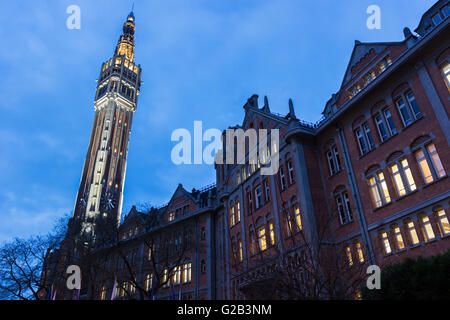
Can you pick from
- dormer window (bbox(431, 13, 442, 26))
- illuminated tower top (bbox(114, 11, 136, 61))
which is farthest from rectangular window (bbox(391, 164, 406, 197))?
illuminated tower top (bbox(114, 11, 136, 61))

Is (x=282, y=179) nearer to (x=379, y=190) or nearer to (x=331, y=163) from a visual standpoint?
(x=331, y=163)

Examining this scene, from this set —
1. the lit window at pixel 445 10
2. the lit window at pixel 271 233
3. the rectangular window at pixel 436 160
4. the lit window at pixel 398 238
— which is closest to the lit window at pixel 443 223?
the rectangular window at pixel 436 160

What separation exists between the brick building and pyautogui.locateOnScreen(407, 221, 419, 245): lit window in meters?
0.06

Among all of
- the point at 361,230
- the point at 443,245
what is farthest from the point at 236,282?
the point at 443,245

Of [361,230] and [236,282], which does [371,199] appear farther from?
[236,282]

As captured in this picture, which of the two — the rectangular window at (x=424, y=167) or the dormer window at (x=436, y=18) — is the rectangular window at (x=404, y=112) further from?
the dormer window at (x=436, y=18)

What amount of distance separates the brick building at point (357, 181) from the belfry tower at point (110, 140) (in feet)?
177

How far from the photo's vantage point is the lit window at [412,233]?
58.3ft

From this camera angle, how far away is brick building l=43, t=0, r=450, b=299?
1727cm

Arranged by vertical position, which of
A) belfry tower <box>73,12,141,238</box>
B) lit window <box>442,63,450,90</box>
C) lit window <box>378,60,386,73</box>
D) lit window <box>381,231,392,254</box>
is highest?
belfry tower <box>73,12,141,238</box>

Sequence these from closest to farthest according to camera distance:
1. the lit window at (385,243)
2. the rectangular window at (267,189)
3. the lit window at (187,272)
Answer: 1. the lit window at (385,243)
2. the rectangular window at (267,189)
3. the lit window at (187,272)

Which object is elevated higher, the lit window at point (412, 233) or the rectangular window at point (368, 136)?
the rectangular window at point (368, 136)

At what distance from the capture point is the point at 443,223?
16.6 meters

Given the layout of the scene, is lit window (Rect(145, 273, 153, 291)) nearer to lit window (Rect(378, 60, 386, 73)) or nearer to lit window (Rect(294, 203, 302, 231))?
lit window (Rect(294, 203, 302, 231))
